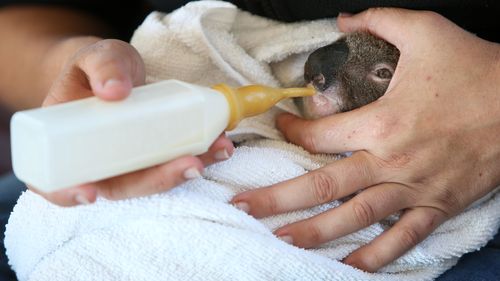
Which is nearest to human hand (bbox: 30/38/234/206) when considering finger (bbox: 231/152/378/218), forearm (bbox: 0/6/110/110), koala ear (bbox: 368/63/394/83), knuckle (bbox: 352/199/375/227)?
finger (bbox: 231/152/378/218)

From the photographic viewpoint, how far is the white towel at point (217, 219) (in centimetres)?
89

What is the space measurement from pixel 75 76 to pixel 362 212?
18.3 inches

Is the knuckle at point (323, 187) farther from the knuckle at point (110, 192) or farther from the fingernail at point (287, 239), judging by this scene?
the knuckle at point (110, 192)

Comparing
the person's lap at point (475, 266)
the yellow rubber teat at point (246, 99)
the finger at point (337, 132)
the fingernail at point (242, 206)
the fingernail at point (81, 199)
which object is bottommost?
the person's lap at point (475, 266)

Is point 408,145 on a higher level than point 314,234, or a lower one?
higher

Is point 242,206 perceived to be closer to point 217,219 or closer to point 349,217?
point 217,219

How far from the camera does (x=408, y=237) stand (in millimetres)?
1013

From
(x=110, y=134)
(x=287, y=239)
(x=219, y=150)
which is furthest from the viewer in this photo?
(x=287, y=239)

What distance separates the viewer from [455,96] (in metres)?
1.08

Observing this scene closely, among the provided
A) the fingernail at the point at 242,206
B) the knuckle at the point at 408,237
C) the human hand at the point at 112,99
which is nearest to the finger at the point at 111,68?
the human hand at the point at 112,99

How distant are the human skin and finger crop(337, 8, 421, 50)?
0.39 meters

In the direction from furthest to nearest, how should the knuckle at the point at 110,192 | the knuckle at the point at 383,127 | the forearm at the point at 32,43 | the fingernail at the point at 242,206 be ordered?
the forearm at the point at 32,43
the knuckle at the point at 383,127
the fingernail at the point at 242,206
the knuckle at the point at 110,192

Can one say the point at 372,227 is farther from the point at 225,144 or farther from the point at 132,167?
the point at 132,167

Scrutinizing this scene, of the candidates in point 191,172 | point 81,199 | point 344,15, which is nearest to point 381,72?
point 344,15
